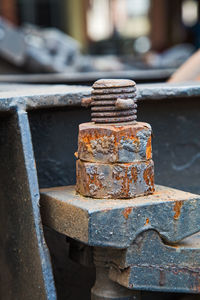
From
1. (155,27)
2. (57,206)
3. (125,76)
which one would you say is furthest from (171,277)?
(155,27)

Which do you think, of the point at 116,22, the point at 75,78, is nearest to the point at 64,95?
the point at 75,78

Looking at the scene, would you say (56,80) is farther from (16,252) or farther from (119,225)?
(119,225)

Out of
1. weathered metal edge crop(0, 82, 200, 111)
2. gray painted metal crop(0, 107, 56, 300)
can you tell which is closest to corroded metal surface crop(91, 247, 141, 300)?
gray painted metal crop(0, 107, 56, 300)

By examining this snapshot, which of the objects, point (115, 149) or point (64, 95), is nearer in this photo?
point (115, 149)

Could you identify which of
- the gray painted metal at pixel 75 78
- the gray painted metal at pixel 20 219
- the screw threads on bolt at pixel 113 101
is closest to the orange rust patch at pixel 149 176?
the screw threads on bolt at pixel 113 101

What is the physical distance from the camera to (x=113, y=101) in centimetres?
153

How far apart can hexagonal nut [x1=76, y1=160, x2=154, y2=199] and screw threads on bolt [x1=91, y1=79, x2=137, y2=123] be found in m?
0.11

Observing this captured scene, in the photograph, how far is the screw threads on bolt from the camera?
1524 mm

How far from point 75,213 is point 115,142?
19 centimetres

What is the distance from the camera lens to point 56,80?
11.5 feet

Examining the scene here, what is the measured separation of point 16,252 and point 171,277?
422 mm

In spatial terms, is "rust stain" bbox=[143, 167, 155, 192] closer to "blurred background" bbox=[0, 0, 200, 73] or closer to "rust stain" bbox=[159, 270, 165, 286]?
"rust stain" bbox=[159, 270, 165, 286]

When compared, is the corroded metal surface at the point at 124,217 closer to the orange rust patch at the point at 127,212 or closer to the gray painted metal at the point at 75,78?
the orange rust patch at the point at 127,212

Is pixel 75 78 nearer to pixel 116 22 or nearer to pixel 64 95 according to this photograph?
pixel 64 95
